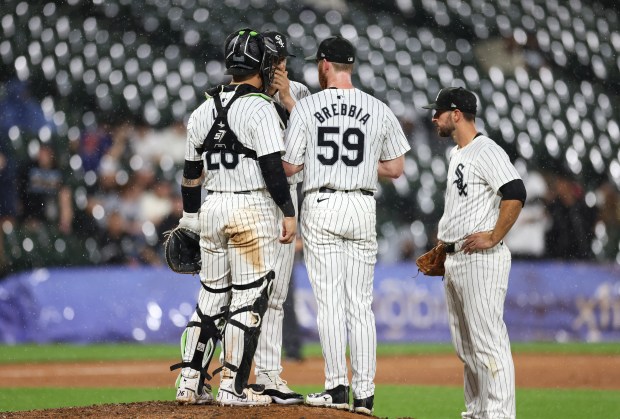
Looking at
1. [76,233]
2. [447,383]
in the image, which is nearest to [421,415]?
[447,383]

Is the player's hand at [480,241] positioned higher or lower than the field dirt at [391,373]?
higher

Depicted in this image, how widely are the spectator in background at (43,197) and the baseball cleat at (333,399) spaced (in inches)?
329

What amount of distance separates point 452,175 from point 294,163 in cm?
80

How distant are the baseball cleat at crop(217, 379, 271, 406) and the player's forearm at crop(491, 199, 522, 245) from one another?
124 cm

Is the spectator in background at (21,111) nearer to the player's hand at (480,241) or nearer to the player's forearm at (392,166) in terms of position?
the player's forearm at (392,166)

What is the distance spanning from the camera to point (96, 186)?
12.0m

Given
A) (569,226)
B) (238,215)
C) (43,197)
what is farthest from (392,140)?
(569,226)

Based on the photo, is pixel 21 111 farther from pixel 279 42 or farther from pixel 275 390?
pixel 275 390

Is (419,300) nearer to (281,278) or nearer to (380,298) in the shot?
(380,298)

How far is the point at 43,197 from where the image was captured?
38.2 feet

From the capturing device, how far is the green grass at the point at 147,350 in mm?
9805

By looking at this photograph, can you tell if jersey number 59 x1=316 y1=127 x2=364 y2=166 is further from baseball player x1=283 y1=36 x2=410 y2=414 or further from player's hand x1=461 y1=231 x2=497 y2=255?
player's hand x1=461 y1=231 x2=497 y2=255

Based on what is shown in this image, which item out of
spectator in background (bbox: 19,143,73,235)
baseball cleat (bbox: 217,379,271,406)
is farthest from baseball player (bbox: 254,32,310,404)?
spectator in background (bbox: 19,143,73,235)

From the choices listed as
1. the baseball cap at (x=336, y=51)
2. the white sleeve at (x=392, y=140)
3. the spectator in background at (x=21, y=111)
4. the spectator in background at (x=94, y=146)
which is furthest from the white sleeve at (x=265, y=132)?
the spectator in background at (x=21, y=111)
